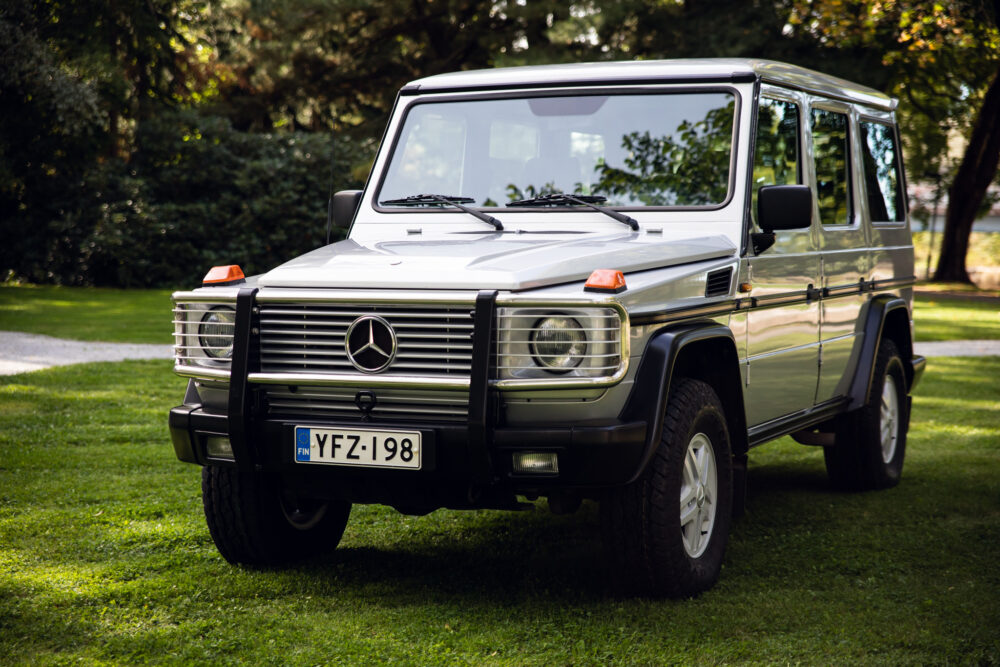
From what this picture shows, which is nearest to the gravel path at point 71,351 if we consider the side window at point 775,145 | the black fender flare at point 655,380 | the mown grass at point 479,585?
the mown grass at point 479,585

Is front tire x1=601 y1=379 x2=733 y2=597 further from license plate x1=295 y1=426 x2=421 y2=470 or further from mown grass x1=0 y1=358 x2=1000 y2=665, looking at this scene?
license plate x1=295 y1=426 x2=421 y2=470

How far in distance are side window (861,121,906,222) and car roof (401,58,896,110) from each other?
1114 mm

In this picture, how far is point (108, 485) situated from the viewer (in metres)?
6.68

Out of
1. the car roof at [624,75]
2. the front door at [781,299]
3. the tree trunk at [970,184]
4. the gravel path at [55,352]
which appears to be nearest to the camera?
the front door at [781,299]

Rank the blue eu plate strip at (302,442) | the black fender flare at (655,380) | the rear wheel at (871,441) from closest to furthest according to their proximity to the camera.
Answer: the black fender flare at (655,380) < the blue eu plate strip at (302,442) < the rear wheel at (871,441)

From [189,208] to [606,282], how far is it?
20941 mm

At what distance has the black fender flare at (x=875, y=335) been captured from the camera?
658 cm

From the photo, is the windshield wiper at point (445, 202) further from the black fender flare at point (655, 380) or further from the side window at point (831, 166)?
the side window at point (831, 166)

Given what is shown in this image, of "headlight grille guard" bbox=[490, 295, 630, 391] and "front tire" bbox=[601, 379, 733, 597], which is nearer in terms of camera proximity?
"headlight grille guard" bbox=[490, 295, 630, 391]

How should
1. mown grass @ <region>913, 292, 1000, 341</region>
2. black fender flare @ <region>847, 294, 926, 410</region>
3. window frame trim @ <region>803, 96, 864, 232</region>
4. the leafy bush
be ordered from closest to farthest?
window frame trim @ <region>803, 96, 864, 232</region>
black fender flare @ <region>847, 294, 926, 410</region>
mown grass @ <region>913, 292, 1000, 341</region>
the leafy bush

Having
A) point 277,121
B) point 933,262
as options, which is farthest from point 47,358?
point 933,262

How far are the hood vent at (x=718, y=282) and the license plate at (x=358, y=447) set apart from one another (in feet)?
4.67

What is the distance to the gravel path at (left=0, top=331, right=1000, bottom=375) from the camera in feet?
39.9

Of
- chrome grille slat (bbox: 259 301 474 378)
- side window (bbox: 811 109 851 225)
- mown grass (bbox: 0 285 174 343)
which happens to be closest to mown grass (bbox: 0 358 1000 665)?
chrome grille slat (bbox: 259 301 474 378)
